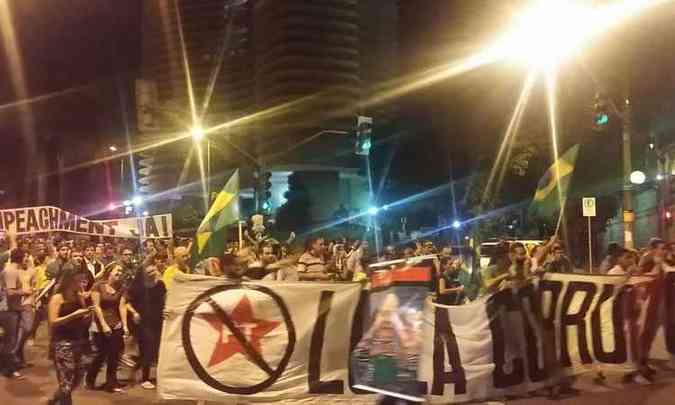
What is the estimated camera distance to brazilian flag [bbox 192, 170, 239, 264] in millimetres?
10641

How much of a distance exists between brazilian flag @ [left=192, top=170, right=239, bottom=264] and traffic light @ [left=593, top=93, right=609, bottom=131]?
9.89 metres

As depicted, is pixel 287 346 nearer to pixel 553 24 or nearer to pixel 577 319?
pixel 577 319

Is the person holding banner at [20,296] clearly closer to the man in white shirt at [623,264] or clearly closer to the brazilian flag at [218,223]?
the brazilian flag at [218,223]

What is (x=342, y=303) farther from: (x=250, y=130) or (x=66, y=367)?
(x=250, y=130)

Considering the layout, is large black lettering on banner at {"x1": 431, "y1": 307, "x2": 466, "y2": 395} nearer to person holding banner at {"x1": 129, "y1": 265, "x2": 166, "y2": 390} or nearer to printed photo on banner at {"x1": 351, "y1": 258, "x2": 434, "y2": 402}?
printed photo on banner at {"x1": 351, "y1": 258, "x2": 434, "y2": 402}

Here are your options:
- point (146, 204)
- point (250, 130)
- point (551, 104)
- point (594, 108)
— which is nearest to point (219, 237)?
point (594, 108)

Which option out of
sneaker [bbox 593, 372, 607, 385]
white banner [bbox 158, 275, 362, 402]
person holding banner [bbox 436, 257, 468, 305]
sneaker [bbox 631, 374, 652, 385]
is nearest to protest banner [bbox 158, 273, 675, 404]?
white banner [bbox 158, 275, 362, 402]

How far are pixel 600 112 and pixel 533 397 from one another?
420 inches

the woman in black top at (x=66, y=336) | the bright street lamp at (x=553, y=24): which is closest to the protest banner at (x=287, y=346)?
the woman in black top at (x=66, y=336)

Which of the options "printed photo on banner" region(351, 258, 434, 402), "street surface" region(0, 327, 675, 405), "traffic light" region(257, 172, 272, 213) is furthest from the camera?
"traffic light" region(257, 172, 272, 213)

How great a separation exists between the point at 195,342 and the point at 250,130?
43.2 meters

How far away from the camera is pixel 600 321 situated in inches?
347

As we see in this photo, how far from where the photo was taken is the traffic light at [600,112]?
17.5 metres

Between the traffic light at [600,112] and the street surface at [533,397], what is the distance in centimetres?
879
